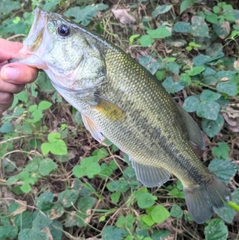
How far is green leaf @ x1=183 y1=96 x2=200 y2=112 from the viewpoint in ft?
7.53

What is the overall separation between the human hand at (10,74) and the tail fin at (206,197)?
3.35 ft

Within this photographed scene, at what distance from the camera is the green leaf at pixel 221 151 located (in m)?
2.29

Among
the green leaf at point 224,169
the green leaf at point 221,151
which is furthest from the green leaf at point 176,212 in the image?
the green leaf at point 221,151

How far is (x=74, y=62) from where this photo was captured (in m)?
1.62

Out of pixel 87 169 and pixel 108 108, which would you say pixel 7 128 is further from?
pixel 108 108

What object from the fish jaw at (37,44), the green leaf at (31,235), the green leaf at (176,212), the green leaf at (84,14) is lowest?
the green leaf at (176,212)

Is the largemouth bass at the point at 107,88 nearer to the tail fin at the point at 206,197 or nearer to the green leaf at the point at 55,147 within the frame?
the tail fin at the point at 206,197

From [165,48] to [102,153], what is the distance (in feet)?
3.47

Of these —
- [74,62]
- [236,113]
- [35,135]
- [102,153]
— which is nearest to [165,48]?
A: [236,113]

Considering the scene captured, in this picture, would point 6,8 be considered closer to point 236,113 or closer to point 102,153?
point 102,153

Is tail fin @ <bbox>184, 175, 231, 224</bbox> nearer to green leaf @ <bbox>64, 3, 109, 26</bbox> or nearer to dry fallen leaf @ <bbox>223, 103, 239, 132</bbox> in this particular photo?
dry fallen leaf @ <bbox>223, 103, 239, 132</bbox>

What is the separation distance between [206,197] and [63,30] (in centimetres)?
113

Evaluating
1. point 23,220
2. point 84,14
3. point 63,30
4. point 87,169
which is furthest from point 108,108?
point 84,14

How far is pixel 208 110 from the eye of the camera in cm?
225
